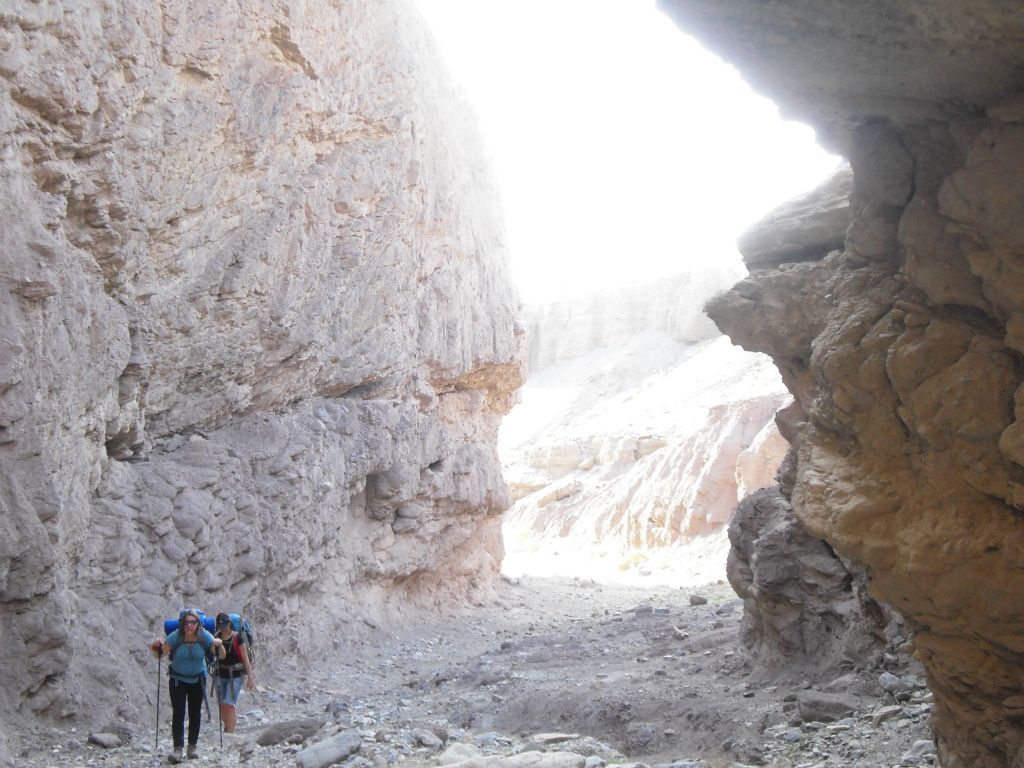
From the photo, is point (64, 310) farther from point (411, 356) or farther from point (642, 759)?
point (411, 356)

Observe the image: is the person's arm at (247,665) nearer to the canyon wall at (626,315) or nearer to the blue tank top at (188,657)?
the blue tank top at (188,657)

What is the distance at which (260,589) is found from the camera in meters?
11.7

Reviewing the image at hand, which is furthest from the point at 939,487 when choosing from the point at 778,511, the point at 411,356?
the point at 411,356

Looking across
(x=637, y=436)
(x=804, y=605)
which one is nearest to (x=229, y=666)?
(x=804, y=605)

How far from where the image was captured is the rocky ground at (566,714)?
6.67 metres

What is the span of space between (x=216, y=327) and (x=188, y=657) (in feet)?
15.6

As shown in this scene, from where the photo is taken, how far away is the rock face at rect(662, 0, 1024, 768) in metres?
3.85

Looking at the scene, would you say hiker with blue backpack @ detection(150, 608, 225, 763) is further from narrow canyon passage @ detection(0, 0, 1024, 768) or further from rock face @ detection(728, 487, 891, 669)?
rock face @ detection(728, 487, 891, 669)

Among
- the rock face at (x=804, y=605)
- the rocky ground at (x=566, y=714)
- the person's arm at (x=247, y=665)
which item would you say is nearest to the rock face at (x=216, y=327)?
the rocky ground at (x=566, y=714)

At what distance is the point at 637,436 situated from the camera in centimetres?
4022

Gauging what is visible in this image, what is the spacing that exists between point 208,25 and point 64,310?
4.07m

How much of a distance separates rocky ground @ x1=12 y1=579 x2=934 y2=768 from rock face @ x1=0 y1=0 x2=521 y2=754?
0.99 meters

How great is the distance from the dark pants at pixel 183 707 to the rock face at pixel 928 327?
5.34m

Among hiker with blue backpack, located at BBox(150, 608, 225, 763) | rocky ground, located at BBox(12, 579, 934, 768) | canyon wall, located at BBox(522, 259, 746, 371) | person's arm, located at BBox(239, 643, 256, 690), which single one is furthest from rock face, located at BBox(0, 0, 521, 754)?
canyon wall, located at BBox(522, 259, 746, 371)
